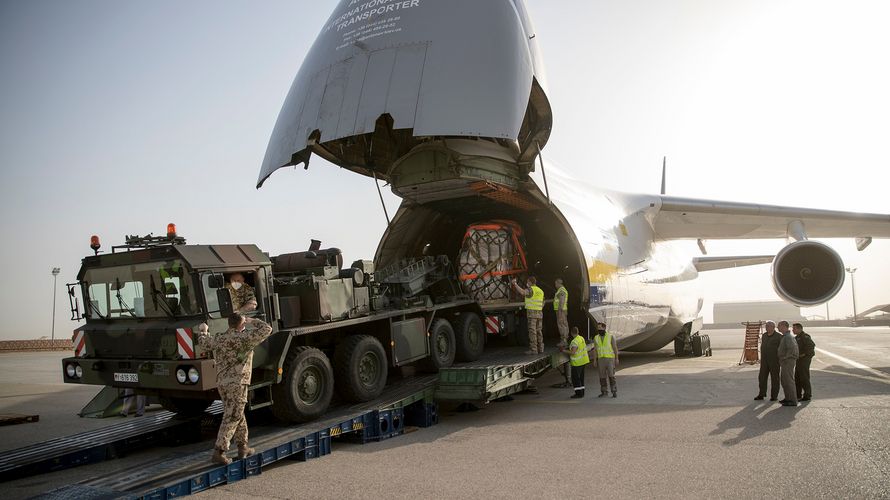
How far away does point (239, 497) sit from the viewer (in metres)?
5.39

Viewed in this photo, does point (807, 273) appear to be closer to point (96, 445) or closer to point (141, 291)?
point (141, 291)

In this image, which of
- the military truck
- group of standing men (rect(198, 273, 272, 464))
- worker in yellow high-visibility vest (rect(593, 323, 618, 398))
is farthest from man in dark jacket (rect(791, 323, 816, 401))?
group of standing men (rect(198, 273, 272, 464))

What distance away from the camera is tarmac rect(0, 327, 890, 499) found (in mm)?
5387

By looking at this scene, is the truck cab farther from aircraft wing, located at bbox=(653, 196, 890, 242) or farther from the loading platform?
aircraft wing, located at bbox=(653, 196, 890, 242)

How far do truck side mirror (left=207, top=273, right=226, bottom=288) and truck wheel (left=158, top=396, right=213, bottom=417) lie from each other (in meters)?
2.66

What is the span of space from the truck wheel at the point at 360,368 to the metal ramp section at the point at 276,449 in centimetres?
20

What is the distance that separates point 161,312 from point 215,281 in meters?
0.82

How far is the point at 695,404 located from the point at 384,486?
6064mm

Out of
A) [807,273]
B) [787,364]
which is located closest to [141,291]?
[787,364]

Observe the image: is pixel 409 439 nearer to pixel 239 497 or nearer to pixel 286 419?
pixel 286 419

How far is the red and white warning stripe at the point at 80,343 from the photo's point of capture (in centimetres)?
738

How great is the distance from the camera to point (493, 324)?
39.8ft

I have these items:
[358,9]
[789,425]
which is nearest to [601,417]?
[789,425]

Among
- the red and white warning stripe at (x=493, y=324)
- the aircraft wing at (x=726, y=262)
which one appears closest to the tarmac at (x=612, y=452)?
the red and white warning stripe at (x=493, y=324)
